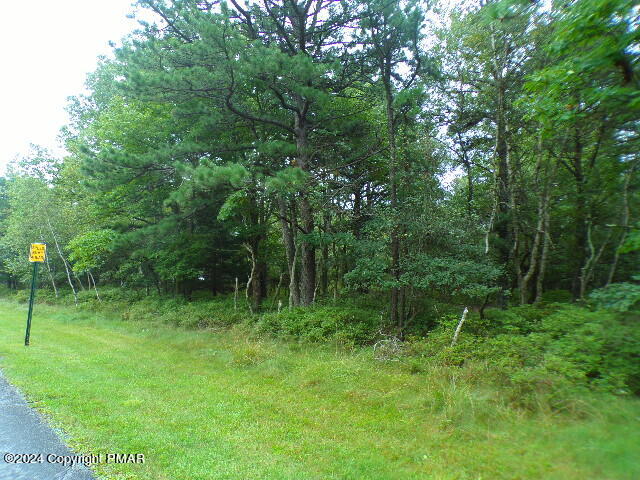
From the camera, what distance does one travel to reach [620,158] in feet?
23.1

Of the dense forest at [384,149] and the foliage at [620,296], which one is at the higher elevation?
the dense forest at [384,149]

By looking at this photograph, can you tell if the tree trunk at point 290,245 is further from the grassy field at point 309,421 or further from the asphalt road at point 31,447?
the asphalt road at point 31,447

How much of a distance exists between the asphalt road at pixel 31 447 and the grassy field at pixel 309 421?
0.16 metres

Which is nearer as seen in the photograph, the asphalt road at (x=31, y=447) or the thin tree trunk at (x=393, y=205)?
the asphalt road at (x=31, y=447)

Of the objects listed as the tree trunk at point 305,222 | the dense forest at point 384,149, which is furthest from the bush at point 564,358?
the tree trunk at point 305,222

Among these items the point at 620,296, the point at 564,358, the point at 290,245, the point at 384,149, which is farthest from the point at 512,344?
the point at 290,245

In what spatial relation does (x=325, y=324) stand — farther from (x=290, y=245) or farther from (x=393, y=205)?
(x=290, y=245)

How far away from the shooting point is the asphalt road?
346 centimetres

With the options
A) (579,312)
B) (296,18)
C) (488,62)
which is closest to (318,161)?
(296,18)

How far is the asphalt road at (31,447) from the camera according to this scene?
3.46m

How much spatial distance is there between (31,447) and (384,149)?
10.9 m

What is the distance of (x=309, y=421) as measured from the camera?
17.0ft

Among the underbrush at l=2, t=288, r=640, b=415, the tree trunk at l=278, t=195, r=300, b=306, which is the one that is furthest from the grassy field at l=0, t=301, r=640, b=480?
the tree trunk at l=278, t=195, r=300, b=306

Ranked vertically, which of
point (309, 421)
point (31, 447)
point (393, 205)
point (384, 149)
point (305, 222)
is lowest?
point (309, 421)
